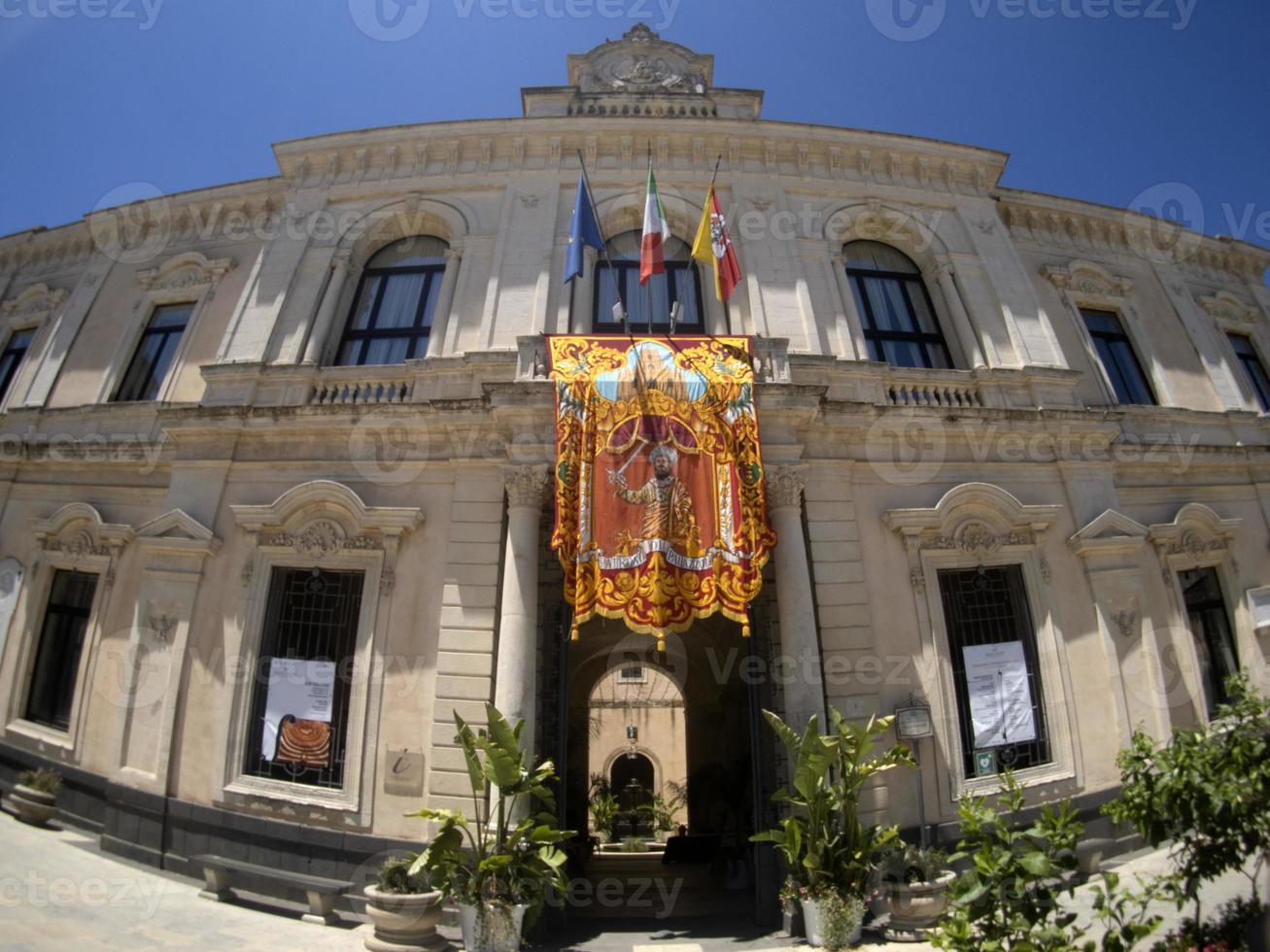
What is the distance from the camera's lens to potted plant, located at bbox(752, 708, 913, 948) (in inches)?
280

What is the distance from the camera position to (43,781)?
984cm

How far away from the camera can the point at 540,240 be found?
39.8 ft

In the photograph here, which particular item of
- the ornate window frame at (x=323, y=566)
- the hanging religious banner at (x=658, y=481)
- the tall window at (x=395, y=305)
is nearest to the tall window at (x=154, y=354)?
the tall window at (x=395, y=305)

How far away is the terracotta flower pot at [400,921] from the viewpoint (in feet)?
23.0

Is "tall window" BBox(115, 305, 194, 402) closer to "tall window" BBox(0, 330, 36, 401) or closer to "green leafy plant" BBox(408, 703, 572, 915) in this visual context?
"tall window" BBox(0, 330, 36, 401)

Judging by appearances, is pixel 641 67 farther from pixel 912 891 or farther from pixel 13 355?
pixel 912 891

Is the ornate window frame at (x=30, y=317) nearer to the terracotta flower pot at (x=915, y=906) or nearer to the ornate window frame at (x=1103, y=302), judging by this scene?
the terracotta flower pot at (x=915, y=906)

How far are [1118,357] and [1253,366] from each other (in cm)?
463

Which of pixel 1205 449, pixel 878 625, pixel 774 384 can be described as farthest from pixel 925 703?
pixel 1205 449

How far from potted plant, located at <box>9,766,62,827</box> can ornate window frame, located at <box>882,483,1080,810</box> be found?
553 inches

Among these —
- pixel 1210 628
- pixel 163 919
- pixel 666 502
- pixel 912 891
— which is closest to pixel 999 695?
pixel 912 891

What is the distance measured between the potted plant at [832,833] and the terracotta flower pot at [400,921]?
13.3 ft

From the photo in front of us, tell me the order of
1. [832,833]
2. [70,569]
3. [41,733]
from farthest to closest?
[70,569] → [41,733] → [832,833]

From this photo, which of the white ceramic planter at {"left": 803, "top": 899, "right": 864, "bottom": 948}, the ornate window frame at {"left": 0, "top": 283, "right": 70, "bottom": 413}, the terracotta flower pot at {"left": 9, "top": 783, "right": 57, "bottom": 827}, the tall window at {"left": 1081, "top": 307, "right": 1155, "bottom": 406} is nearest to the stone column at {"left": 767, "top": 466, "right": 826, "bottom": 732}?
the white ceramic planter at {"left": 803, "top": 899, "right": 864, "bottom": 948}
